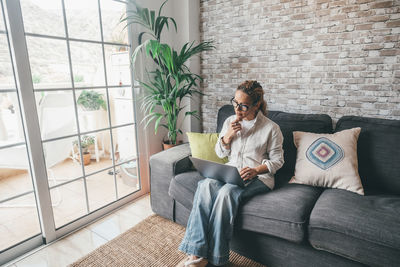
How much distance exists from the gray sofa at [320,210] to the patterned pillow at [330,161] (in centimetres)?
7

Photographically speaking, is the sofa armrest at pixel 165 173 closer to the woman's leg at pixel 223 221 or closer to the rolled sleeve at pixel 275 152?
the woman's leg at pixel 223 221

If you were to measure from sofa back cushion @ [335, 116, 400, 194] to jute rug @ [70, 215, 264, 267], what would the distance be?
97 cm

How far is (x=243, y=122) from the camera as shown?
1817 mm

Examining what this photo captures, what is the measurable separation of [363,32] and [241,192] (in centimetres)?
157

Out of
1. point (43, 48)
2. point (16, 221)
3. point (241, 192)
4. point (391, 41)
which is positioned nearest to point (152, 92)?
point (43, 48)

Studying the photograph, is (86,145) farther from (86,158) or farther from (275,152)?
(275,152)

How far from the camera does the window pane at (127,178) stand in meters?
2.45

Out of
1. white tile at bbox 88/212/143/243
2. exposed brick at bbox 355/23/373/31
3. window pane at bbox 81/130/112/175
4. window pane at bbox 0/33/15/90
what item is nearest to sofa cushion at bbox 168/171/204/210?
white tile at bbox 88/212/143/243

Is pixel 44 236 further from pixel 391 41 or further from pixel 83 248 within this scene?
pixel 391 41

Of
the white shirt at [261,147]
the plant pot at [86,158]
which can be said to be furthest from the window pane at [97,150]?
the white shirt at [261,147]

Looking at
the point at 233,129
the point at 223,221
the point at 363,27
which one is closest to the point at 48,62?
the point at 233,129

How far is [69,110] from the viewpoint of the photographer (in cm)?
192

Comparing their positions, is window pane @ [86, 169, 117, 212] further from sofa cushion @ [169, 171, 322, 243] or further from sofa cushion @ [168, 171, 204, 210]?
sofa cushion @ [169, 171, 322, 243]

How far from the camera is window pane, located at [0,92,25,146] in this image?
162 cm
